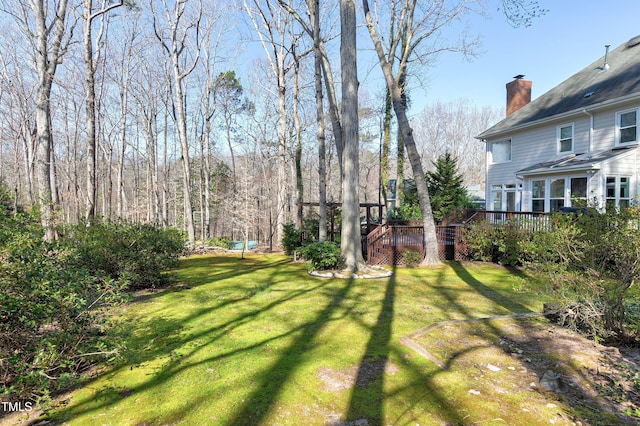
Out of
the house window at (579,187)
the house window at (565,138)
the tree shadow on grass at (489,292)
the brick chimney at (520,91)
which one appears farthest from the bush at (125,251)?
the brick chimney at (520,91)

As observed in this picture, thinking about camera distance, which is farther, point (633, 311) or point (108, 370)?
point (633, 311)

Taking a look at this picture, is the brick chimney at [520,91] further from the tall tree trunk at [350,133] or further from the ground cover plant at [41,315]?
the ground cover plant at [41,315]

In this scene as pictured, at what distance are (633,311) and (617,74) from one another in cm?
1343

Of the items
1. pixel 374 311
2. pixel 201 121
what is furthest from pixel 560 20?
pixel 201 121

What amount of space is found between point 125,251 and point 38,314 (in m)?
4.15

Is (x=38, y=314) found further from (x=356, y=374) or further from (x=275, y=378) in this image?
(x=356, y=374)

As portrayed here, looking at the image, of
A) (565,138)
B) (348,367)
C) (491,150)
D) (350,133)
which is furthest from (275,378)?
(491,150)

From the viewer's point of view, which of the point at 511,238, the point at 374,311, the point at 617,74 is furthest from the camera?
the point at 617,74

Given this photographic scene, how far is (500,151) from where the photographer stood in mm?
16719

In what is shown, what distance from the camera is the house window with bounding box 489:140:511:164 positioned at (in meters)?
16.3

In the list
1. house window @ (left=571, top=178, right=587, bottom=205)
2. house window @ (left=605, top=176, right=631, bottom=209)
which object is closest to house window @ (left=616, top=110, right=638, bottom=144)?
house window @ (left=605, top=176, right=631, bottom=209)

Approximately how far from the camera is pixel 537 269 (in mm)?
4340

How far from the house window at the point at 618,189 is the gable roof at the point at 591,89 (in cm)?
267

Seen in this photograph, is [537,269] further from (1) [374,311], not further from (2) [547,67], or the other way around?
(2) [547,67]
